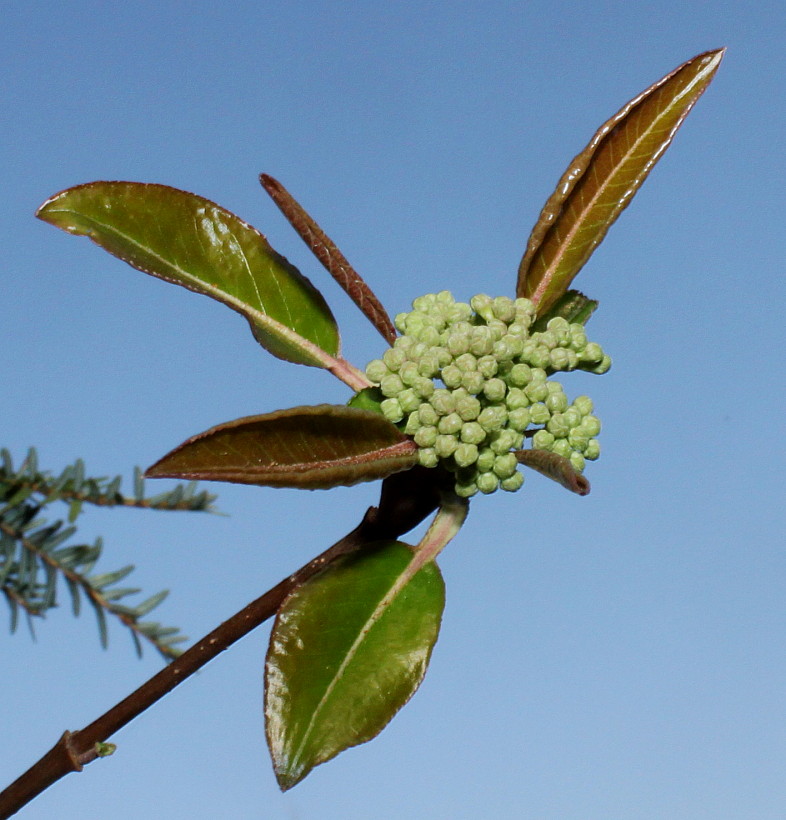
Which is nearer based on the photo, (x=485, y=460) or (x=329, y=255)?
(x=485, y=460)

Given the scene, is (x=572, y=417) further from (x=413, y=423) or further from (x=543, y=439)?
(x=413, y=423)

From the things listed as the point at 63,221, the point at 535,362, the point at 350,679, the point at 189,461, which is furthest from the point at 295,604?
the point at 63,221

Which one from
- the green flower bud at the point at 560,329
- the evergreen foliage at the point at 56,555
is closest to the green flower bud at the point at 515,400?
the green flower bud at the point at 560,329

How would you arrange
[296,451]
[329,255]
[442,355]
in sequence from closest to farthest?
[296,451], [442,355], [329,255]

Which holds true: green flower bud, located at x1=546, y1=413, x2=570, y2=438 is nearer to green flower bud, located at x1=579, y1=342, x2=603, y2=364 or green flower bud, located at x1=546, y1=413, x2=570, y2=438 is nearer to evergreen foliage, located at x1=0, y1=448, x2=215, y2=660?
green flower bud, located at x1=579, y1=342, x2=603, y2=364

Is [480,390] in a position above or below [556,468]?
above

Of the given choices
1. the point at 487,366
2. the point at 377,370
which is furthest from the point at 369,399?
the point at 487,366

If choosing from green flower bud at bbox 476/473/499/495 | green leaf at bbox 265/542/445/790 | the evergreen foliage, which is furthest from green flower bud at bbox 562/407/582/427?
the evergreen foliage
